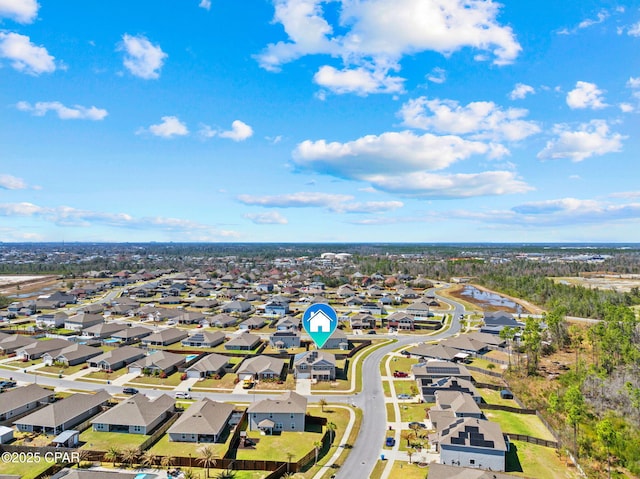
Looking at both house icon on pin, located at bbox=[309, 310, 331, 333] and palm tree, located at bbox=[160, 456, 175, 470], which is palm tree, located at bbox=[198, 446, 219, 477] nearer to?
palm tree, located at bbox=[160, 456, 175, 470]

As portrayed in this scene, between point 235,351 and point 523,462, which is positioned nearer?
point 523,462

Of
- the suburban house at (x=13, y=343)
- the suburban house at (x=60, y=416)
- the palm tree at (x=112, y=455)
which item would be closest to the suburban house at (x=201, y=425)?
the palm tree at (x=112, y=455)

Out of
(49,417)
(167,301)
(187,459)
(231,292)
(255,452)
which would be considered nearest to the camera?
(187,459)

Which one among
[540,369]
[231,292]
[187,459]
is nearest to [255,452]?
[187,459]

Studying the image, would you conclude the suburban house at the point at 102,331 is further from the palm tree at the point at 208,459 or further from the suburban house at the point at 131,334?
the palm tree at the point at 208,459

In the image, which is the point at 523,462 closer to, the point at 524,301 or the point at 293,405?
the point at 293,405

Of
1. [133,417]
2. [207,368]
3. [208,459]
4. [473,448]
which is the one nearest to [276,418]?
[208,459]
